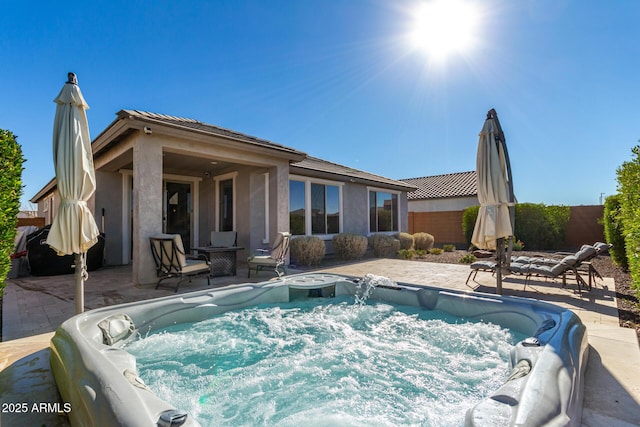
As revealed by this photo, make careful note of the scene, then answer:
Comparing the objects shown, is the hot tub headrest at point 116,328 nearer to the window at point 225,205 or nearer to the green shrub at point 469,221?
the window at point 225,205

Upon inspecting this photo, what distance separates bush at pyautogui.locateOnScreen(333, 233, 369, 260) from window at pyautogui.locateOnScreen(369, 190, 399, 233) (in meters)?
2.63

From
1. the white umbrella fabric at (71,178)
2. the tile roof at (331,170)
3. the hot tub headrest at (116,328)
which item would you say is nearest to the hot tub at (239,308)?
the hot tub headrest at (116,328)

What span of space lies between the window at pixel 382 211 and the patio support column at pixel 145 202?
30.0 feet

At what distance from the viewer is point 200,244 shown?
10672 mm

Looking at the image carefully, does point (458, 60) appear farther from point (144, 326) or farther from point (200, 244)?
point (200, 244)

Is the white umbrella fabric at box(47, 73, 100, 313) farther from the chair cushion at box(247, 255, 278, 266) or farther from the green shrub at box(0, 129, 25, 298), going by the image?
the chair cushion at box(247, 255, 278, 266)

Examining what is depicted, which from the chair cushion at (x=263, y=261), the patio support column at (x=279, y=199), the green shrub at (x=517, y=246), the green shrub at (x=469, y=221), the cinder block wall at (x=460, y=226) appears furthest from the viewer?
the green shrub at (x=469, y=221)

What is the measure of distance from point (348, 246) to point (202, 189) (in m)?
5.72

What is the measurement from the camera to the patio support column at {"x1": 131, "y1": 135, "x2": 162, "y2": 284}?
6148mm

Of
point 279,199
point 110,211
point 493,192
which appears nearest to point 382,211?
point 279,199

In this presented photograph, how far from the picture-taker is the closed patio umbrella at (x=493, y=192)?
5062mm

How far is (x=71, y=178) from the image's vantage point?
378cm

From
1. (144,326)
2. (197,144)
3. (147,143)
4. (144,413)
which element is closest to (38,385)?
(144,326)

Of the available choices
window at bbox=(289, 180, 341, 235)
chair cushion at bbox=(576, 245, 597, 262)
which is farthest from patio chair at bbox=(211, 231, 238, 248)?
chair cushion at bbox=(576, 245, 597, 262)
